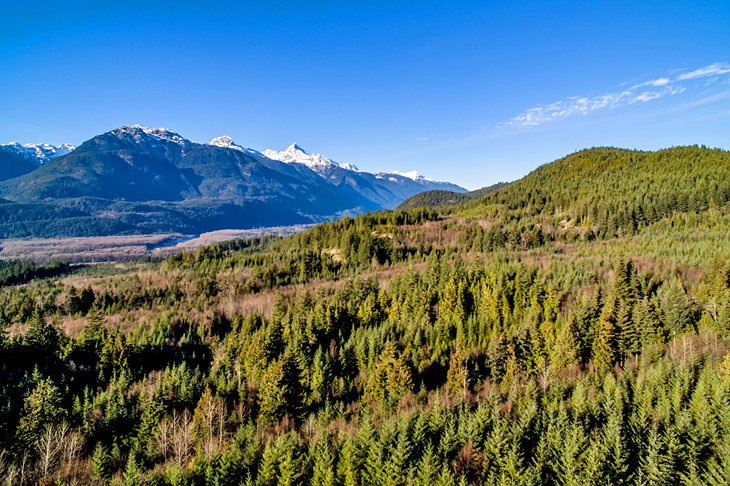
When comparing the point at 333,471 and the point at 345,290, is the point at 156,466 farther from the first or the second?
the point at 345,290

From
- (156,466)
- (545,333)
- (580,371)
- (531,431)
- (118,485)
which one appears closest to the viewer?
(118,485)

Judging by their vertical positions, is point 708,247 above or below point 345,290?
above

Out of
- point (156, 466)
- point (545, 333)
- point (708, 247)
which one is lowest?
point (156, 466)

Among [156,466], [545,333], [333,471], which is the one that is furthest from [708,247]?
[156,466]

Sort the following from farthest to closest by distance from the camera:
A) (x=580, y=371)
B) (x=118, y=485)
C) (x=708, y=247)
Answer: (x=708, y=247)
(x=580, y=371)
(x=118, y=485)

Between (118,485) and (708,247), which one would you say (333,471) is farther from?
(708,247)

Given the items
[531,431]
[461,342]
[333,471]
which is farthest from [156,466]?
[461,342]

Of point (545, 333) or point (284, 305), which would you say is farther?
point (284, 305)
